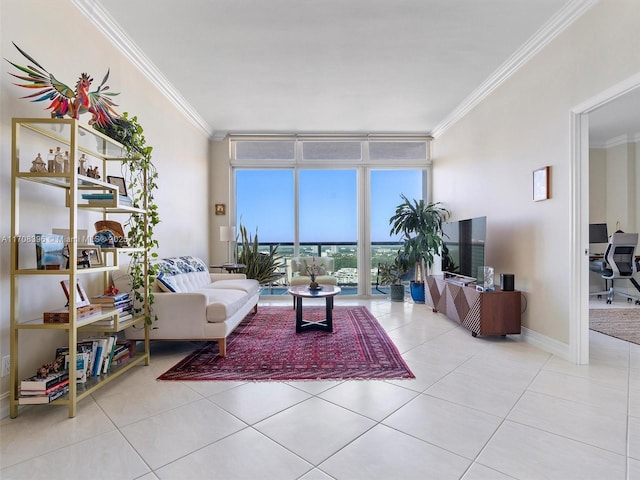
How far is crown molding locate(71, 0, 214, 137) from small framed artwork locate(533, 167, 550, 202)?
4110mm

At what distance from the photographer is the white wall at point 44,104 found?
187 centimetres

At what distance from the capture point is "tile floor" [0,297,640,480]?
140 centimetres

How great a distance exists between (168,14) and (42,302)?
2.46m

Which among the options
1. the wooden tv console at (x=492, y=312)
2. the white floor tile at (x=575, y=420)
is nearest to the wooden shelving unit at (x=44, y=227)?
the white floor tile at (x=575, y=420)

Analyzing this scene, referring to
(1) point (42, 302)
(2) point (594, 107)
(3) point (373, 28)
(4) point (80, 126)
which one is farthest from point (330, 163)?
(1) point (42, 302)

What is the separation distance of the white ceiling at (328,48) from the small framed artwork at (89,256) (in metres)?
1.91

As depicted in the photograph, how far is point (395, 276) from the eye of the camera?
5.45 metres

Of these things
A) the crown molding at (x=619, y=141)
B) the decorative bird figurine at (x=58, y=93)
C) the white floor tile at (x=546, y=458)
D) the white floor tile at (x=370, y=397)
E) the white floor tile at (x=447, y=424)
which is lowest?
the white floor tile at (x=370, y=397)

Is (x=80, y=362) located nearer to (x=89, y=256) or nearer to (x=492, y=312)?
(x=89, y=256)

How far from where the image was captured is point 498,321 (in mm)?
3219

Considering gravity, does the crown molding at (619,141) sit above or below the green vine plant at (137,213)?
above

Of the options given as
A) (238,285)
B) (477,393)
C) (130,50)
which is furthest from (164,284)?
(477,393)

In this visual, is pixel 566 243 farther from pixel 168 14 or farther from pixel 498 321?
pixel 168 14

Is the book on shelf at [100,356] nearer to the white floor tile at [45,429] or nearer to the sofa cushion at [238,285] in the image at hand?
the white floor tile at [45,429]
